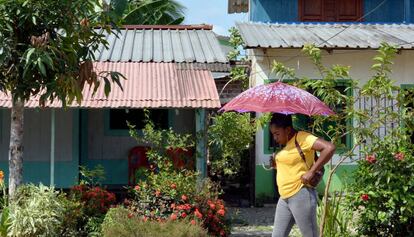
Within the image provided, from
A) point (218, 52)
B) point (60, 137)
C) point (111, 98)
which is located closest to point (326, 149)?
point (111, 98)

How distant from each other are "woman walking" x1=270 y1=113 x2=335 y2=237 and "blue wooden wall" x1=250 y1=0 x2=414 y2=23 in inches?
323

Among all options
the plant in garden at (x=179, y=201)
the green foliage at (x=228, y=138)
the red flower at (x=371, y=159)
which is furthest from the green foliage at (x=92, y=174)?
the red flower at (x=371, y=159)

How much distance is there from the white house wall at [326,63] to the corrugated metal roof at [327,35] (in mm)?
294

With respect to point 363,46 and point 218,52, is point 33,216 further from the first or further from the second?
point 363,46

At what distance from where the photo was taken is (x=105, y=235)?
246 inches

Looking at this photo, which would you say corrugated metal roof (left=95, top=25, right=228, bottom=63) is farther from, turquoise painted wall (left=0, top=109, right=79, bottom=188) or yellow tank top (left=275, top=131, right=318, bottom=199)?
yellow tank top (left=275, top=131, right=318, bottom=199)

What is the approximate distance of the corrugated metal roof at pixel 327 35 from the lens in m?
10.9

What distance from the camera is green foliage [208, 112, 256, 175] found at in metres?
10.5

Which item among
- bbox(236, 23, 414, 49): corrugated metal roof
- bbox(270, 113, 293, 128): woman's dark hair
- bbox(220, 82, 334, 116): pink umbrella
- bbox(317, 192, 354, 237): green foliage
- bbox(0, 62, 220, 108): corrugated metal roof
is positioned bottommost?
bbox(317, 192, 354, 237): green foliage

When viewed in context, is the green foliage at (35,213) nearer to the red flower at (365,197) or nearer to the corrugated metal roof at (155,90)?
the corrugated metal roof at (155,90)

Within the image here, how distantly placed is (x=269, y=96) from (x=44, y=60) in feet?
8.02

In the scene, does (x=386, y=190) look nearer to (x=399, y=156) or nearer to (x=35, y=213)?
(x=399, y=156)

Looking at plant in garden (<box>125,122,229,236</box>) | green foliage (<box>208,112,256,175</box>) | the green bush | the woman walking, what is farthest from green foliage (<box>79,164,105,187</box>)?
the woman walking

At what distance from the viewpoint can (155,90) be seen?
9.48 m
